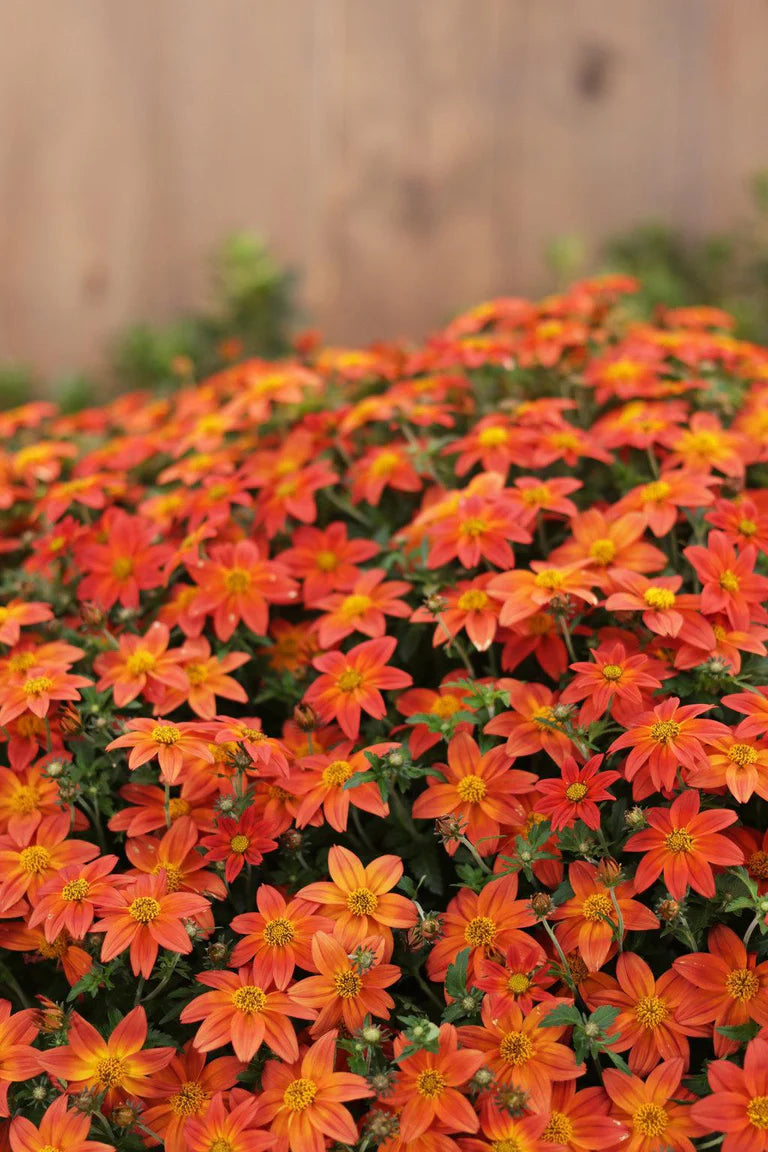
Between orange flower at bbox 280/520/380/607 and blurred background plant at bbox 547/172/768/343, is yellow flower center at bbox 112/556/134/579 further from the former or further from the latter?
blurred background plant at bbox 547/172/768/343

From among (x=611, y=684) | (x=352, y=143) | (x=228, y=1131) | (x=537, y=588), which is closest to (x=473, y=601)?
(x=537, y=588)

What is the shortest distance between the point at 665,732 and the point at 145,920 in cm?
42

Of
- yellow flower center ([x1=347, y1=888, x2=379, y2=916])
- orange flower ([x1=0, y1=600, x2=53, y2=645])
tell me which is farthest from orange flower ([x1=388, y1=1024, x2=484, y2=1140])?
orange flower ([x1=0, y1=600, x2=53, y2=645])

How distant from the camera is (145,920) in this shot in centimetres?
80

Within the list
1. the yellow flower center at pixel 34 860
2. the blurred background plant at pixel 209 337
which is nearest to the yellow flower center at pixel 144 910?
the yellow flower center at pixel 34 860

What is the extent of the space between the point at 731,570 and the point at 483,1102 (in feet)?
1.64

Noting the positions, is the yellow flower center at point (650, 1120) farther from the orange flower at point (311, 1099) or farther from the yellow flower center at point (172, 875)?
the yellow flower center at point (172, 875)

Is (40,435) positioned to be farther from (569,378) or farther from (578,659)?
(578,659)

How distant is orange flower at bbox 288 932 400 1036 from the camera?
2.52 ft

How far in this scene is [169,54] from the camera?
200 cm

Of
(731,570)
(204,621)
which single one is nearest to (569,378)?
(731,570)

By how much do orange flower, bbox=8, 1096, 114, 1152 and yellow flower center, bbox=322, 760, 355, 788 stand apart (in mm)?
298

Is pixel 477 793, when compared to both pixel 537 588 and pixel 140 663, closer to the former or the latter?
pixel 537 588

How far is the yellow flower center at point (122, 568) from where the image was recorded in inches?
44.7
